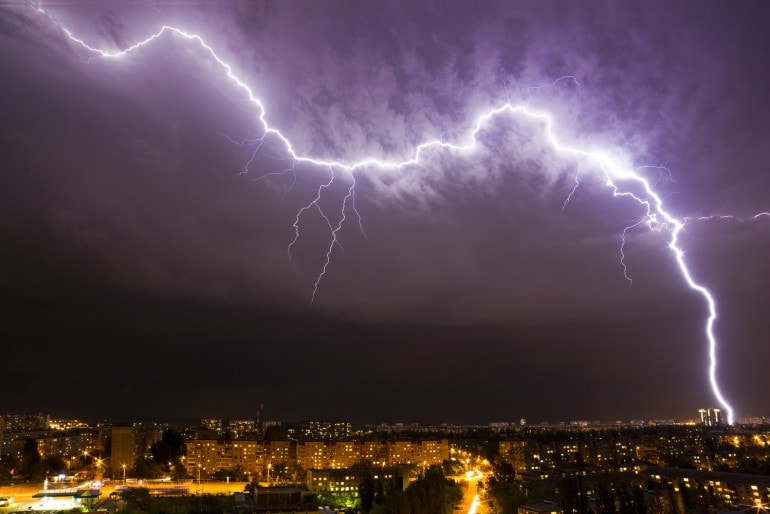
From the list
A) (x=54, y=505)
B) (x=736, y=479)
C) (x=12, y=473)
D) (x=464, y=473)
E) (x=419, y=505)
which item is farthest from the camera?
(x=464, y=473)

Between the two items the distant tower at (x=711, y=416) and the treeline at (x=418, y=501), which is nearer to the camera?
the treeline at (x=418, y=501)

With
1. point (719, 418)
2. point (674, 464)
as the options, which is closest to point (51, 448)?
point (674, 464)

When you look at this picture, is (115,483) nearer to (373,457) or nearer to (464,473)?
(373,457)

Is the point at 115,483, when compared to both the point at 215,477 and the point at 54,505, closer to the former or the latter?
the point at 215,477

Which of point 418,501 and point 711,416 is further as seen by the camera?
point 711,416

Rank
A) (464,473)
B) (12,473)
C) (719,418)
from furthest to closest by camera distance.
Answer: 1. (719,418)
2. (464,473)
3. (12,473)

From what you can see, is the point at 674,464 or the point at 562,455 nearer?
the point at 674,464

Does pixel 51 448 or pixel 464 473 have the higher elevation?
pixel 51 448

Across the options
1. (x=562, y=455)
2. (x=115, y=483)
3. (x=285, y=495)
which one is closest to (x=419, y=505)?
(x=285, y=495)

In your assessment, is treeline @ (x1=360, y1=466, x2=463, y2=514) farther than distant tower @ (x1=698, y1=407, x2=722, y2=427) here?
No
